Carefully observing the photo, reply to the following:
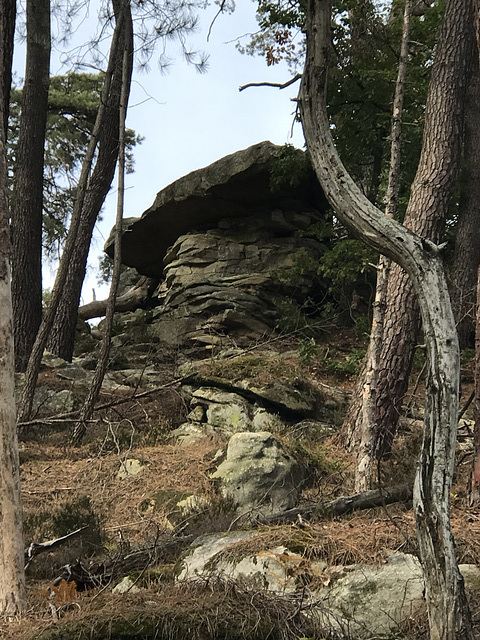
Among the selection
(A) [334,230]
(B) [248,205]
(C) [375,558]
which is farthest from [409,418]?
(B) [248,205]

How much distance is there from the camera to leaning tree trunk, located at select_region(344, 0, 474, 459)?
26.5 feet

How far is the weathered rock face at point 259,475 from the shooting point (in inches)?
263

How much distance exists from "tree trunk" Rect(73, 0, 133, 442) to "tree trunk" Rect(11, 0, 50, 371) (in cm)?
242

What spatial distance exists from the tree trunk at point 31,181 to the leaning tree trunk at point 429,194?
7022mm

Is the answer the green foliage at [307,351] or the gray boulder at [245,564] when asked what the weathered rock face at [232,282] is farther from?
the gray boulder at [245,564]

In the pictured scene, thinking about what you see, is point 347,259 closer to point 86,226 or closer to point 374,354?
point 374,354

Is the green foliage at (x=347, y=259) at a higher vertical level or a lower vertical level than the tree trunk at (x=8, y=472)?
higher

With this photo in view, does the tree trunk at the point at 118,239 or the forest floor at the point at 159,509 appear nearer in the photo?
the forest floor at the point at 159,509

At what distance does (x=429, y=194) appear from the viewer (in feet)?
28.6

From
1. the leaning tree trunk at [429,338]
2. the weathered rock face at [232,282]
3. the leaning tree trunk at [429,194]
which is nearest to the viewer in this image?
the leaning tree trunk at [429,338]

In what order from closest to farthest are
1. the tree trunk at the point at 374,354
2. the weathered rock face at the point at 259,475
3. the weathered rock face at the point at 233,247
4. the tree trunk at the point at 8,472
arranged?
the tree trunk at the point at 8,472, the tree trunk at the point at 374,354, the weathered rock face at the point at 259,475, the weathered rock face at the point at 233,247

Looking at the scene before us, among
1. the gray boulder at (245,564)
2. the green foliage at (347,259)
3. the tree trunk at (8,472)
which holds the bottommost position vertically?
the gray boulder at (245,564)

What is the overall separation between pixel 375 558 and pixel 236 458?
3288 mm

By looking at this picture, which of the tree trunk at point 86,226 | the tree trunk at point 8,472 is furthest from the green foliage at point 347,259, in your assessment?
the tree trunk at point 8,472
